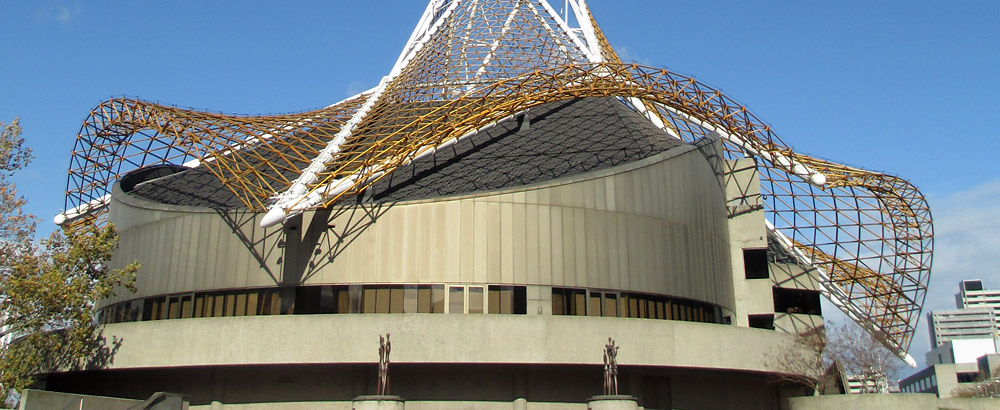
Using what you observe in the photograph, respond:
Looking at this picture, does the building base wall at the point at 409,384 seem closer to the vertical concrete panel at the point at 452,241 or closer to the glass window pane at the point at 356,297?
the glass window pane at the point at 356,297

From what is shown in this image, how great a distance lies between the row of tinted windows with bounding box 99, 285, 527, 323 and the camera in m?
39.8

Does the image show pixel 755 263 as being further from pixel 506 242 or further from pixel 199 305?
pixel 199 305

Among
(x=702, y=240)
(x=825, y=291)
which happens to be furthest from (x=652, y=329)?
(x=825, y=291)

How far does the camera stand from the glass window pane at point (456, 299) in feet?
130

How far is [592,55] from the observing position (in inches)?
2633

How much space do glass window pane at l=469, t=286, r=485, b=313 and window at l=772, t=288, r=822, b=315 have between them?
26.5 metres

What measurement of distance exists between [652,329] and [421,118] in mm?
16337

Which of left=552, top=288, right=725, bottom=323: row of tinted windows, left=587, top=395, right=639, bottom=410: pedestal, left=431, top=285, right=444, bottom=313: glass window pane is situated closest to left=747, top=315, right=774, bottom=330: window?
left=552, top=288, right=725, bottom=323: row of tinted windows

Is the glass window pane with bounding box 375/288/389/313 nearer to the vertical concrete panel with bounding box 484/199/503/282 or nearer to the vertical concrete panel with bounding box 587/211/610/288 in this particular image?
the vertical concrete panel with bounding box 484/199/503/282

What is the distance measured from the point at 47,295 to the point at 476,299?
19.0m

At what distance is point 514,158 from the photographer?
49.4 meters

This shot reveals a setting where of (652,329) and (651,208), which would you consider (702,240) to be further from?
(652,329)

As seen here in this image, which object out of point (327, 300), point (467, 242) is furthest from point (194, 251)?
point (467, 242)

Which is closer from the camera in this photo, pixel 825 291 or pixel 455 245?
pixel 455 245
